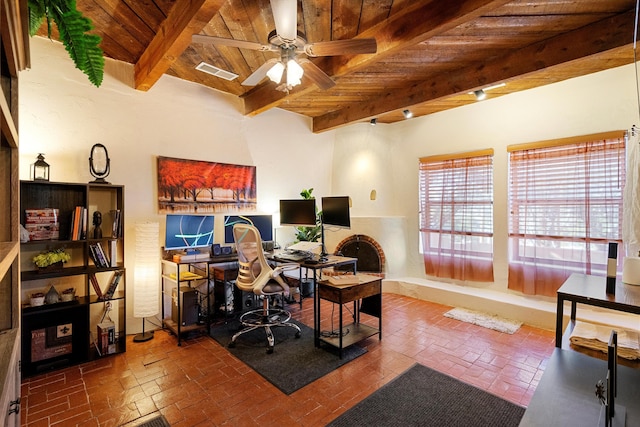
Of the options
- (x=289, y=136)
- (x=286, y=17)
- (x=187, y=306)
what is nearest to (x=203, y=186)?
(x=187, y=306)

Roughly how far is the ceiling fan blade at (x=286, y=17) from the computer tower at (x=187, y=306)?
263 centimetres

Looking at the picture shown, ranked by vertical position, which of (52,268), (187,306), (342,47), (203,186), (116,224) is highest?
(342,47)

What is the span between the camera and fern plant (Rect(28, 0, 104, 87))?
0.99 meters

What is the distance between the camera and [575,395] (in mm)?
1183

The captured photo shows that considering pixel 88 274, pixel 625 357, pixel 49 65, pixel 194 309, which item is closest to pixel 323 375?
pixel 194 309

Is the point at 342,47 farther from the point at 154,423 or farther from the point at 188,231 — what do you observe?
the point at 154,423

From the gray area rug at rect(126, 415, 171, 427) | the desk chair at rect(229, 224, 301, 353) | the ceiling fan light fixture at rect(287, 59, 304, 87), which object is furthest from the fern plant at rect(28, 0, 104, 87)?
the gray area rug at rect(126, 415, 171, 427)

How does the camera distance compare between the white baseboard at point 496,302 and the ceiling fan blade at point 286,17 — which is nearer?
the ceiling fan blade at point 286,17

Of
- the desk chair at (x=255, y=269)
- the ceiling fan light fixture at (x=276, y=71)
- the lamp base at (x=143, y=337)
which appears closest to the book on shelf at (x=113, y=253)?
the lamp base at (x=143, y=337)

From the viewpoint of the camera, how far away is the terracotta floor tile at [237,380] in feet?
6.79

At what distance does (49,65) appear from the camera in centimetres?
282

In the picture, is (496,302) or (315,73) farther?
(496,302)

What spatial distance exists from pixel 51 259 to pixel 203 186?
1644 mm

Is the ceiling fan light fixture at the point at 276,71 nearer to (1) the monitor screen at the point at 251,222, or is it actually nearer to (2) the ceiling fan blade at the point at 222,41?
(2) the ceiling fan blade at the point at 222,41
